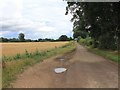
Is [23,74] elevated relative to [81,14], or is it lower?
lower

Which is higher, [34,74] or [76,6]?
[76,6]

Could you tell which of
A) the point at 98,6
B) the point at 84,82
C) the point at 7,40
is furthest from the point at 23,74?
the point at 7,40

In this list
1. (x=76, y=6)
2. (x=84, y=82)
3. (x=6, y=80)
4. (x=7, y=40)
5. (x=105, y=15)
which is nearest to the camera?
(x=84, y=82)

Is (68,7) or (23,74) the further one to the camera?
(68,7)

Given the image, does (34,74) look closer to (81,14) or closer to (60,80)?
(60,80)

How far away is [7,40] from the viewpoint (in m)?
127

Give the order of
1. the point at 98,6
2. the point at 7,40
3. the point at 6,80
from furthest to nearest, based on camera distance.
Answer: the point at 7,40
the point at 98,6
the point at 6,80

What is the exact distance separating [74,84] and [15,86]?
2611mm

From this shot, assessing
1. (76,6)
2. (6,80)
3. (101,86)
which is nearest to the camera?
(101,86)

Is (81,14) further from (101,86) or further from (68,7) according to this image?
(101,86)

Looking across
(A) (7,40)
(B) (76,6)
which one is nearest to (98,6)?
(B) (76,6)

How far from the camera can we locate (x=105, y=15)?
88.5 feet

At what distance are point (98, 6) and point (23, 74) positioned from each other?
12.1 meters

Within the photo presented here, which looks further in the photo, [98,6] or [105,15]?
[105,15]
